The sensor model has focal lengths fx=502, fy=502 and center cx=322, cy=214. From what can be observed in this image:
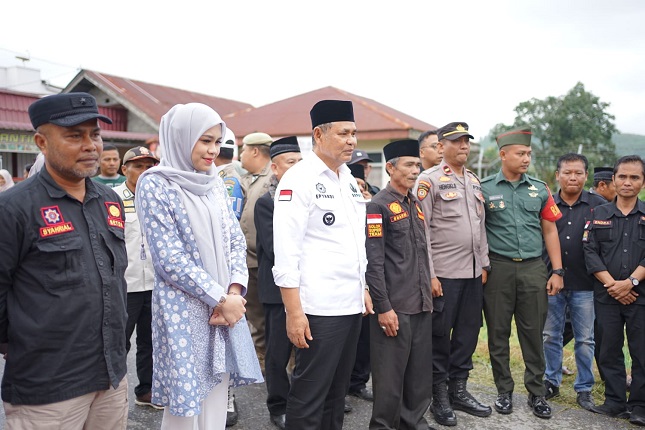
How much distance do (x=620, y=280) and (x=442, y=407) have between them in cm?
181

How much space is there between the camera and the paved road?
3732mm

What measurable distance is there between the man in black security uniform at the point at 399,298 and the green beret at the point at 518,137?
1.13m

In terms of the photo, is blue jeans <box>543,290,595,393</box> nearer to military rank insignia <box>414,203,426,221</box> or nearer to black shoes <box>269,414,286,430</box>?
military rank insignia <box>414,203,426,221</box>

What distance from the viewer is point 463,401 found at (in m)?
4.10

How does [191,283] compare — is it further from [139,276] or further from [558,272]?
[558,272]

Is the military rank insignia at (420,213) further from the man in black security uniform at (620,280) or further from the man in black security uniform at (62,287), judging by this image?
the man in black security uniform at (62,287)

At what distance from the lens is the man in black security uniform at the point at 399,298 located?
3.37m

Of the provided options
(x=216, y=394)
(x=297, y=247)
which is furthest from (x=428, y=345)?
(x=216, y=394)

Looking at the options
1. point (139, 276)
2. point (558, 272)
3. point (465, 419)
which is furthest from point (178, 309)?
point (558, 272)

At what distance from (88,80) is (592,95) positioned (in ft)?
115

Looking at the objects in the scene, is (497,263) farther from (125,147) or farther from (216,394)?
(125,147)

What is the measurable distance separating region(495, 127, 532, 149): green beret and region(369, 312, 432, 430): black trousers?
171 cm

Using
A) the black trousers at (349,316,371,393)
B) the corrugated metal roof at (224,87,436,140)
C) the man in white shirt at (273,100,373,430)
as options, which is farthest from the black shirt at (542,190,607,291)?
the corrugated metal roof at (224,87,436,140)

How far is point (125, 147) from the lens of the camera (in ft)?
47.5
